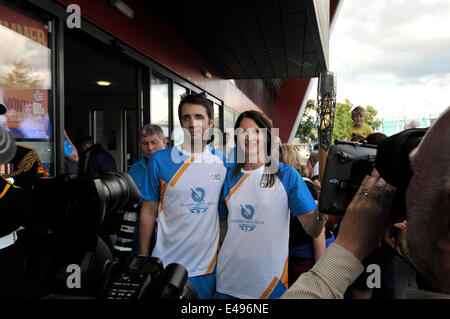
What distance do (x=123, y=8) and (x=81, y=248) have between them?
4023 millimetres

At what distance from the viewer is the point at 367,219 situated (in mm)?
749

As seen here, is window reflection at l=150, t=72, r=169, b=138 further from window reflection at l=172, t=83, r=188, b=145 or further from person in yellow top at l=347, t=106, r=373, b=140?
person in yellow top at l=347, t=106, r=373, b=140

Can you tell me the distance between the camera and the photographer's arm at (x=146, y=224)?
7.20 feet

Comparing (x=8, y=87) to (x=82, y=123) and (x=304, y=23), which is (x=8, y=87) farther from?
(x=82, y=123)

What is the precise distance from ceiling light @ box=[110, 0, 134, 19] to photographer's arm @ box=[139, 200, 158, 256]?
2.82 m

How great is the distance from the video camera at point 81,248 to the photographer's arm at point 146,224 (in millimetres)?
1353

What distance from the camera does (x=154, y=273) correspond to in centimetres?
73

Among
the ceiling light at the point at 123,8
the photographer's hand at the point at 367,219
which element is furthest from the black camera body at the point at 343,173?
the ceiling light at the point at 123,8

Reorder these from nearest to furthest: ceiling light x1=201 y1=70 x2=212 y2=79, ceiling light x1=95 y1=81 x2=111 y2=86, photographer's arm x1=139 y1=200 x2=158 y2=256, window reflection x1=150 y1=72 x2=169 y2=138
Result: 1. photographer's arm x1=139 y1=200 x2=158 y2=256
2. window reflection x1=150 y1=72 x2=169 y2=138
3. ceiling light x1=201 y1=70 x2=212 y2=79
4. ceiling light x1=95 y1=81 x2=111 y2=86

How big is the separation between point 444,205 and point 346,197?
1.38ft

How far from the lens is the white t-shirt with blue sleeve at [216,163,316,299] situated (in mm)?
1865

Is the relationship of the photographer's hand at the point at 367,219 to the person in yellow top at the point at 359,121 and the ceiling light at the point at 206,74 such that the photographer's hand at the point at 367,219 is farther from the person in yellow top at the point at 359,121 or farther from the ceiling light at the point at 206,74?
the ceiling light at the point at 206,74

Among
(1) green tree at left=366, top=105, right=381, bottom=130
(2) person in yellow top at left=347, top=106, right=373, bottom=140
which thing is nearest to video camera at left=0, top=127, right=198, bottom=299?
(2) person in yellow top at left=347, top=106, right=373, bottom=140

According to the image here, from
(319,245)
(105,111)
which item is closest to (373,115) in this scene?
(105,111)
